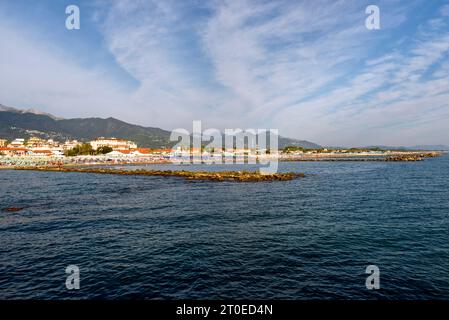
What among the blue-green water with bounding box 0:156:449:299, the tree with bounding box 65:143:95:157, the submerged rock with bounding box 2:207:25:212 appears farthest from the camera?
the tree with bounding box 65:143:95:157

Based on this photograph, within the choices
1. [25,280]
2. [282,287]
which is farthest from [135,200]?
[282,287]

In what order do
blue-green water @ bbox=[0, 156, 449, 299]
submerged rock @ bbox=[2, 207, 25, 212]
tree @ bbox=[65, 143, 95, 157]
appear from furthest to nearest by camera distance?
tree @ bbox=[65, 143, 95, 157] < submerged rock @ bbox=[2, 207, 25, 212] < blue-green water @ bbox=[0, 156, 449, 299]

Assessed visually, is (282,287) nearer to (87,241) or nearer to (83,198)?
(87,241)

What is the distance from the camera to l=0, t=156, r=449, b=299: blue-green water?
13.5m

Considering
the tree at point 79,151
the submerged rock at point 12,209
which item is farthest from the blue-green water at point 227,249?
the tree at point 79,151

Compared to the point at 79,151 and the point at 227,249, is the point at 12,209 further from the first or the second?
the point at 79,151

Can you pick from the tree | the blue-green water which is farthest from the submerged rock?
the tree

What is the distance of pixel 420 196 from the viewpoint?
127 ft

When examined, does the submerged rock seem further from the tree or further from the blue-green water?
the tree

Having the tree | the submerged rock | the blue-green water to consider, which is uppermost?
the tree

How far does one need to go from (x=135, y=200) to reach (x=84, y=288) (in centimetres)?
2427

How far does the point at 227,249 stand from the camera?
18.6 metres

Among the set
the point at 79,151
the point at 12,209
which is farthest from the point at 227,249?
the point at 79,151

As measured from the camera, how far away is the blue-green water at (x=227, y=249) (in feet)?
44.3
